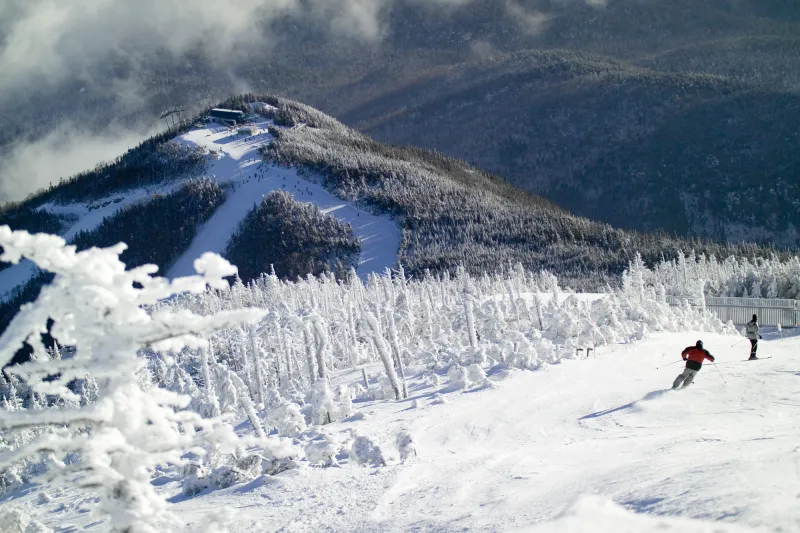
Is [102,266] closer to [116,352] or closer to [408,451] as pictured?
[116,352]

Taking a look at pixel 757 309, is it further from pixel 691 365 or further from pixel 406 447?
pixel 406 447

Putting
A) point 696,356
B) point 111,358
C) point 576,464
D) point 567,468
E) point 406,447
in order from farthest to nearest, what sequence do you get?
point 696,356 → point 406,447 → point 576,464 → point 567,468 → point 111,358

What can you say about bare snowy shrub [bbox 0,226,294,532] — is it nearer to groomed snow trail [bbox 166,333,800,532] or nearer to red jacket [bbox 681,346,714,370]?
groomed snow trail [bbox 166,333,800,532]

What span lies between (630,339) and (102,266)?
114 ft

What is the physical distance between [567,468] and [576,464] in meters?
0.41

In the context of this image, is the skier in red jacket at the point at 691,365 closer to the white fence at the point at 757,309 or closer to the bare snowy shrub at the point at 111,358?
the bare snowy shrub at the point at 111,358

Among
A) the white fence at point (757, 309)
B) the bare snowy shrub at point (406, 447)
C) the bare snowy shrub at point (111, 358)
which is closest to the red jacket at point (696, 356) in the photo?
the bare snowy shrub at point (406, 447)

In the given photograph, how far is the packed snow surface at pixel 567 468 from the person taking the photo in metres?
10.8

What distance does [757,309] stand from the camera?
65562 mm

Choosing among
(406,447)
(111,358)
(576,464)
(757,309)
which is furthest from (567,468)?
(757,309)

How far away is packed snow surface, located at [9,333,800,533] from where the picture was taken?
10758mm

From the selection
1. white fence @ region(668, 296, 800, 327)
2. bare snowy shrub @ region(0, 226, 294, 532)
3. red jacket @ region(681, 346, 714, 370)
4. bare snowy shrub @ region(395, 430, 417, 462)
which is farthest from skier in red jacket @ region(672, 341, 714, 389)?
white fence @ region(668, 296, 800, 327)

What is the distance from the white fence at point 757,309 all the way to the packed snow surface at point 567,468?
120 ft

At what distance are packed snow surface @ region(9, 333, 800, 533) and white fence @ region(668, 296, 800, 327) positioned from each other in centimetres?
3665
